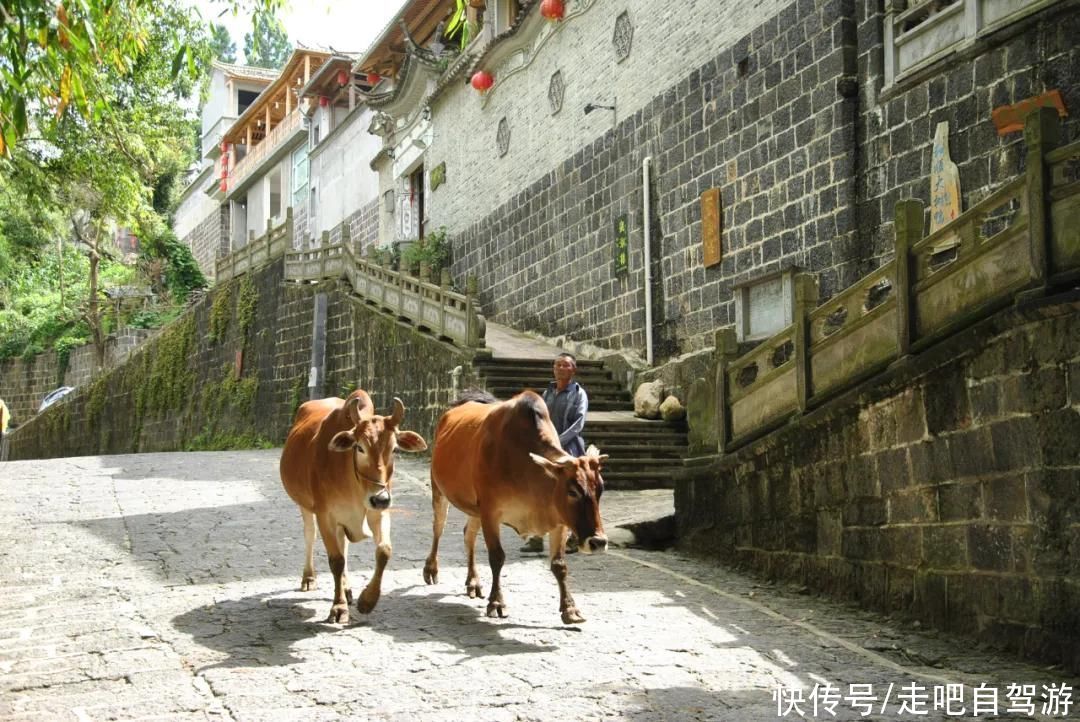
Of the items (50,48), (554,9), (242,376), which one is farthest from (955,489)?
(242,376)

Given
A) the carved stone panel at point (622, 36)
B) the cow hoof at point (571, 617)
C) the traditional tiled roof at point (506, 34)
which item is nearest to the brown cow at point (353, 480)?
the cow hoof at point (571, 617)

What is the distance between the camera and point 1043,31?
9578 millimetres

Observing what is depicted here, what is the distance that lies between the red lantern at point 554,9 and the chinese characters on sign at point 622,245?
472cm

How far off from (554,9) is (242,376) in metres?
13.2

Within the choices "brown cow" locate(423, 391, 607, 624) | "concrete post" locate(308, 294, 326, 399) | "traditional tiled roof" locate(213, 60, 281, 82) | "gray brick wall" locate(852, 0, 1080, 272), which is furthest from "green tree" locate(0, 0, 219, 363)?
"traditional tiled roof" locate(213, 60, 281, 82)

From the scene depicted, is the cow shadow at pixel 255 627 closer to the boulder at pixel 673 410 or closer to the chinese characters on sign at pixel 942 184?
the chinese characters on sign at pixel 942 184

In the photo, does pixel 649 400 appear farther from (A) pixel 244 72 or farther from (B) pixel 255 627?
(A) pixel 244 72

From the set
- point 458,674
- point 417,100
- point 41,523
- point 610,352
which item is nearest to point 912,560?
point 458,674

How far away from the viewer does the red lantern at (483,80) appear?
23359mm

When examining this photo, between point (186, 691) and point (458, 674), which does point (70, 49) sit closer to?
point (186, 691)

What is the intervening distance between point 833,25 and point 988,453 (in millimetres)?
7313

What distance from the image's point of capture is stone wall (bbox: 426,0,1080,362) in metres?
10.5

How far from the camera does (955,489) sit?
22.5ft

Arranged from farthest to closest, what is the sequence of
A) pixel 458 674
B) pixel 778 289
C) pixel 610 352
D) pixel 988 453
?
1. pixel 610 352
2. pixel 778 289
3. pixel 988 453
4. pixel 458 674
